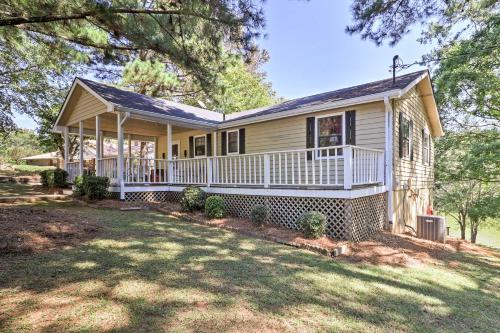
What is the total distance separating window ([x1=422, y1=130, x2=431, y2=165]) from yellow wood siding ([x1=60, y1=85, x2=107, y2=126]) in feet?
42.0

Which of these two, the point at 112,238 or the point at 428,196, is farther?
the point at 428,196

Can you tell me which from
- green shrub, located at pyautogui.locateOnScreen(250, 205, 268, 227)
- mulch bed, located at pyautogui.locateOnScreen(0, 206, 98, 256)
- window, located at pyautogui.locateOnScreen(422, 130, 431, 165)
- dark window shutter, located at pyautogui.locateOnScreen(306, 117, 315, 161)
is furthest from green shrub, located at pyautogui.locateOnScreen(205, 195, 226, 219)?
window, located at pyautogui.locateOnScreen(422, 130, 431, 165)

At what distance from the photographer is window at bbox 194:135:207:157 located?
1344 centimetres

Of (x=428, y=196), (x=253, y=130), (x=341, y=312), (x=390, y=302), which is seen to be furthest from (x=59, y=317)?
(x=428, y=196)

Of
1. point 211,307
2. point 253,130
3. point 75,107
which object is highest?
point 75,107

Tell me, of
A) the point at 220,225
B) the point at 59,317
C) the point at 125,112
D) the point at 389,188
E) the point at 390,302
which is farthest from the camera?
the point at 125,112

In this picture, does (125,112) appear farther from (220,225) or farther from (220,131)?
(220,225)

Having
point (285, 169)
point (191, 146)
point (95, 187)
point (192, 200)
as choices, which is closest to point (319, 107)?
point (285, 169)

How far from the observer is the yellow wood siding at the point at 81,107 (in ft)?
37.3

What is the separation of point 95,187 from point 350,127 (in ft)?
28.5

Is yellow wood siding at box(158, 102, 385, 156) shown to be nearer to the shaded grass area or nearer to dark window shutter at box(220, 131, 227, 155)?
dark window shutter at box(220, 131, 227, 155)

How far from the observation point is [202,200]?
878 cm

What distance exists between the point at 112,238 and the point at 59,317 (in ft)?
9.73

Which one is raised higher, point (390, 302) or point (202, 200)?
point (202, 200)
